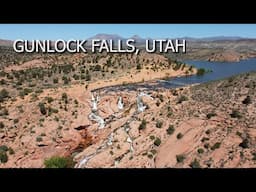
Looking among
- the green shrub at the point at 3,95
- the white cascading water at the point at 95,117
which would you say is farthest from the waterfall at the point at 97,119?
the green shrub at the point at 3,95

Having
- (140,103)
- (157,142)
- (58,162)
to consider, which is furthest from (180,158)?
(140,103)

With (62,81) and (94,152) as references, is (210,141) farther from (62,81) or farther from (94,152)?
(62,81)

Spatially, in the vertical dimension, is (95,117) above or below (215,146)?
above


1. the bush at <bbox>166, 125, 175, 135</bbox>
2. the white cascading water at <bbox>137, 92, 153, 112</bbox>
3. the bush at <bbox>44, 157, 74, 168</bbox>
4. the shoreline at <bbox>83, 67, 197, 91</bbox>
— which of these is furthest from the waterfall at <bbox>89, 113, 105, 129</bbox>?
the bush at <bbox>166, 125, 175, 135</bbox>

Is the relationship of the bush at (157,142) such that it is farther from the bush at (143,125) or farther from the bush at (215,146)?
the bush at (215,146)

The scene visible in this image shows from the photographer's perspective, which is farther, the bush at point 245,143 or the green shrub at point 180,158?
the green shrub at point 180,158

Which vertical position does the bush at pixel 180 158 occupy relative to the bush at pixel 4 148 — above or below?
above

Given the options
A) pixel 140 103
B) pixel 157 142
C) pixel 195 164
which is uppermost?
pixel 140 103

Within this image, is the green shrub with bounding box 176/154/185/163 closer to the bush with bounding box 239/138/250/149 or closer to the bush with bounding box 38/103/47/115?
the bush with bounding box 239/138/250/149

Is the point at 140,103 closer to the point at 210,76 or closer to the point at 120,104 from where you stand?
the point at 120,104

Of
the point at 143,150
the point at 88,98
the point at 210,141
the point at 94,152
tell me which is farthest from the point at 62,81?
the point at 210,141

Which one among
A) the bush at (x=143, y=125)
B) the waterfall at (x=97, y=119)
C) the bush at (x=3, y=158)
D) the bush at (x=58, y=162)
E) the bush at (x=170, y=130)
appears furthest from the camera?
the waterfall at (x=97, y=119)
